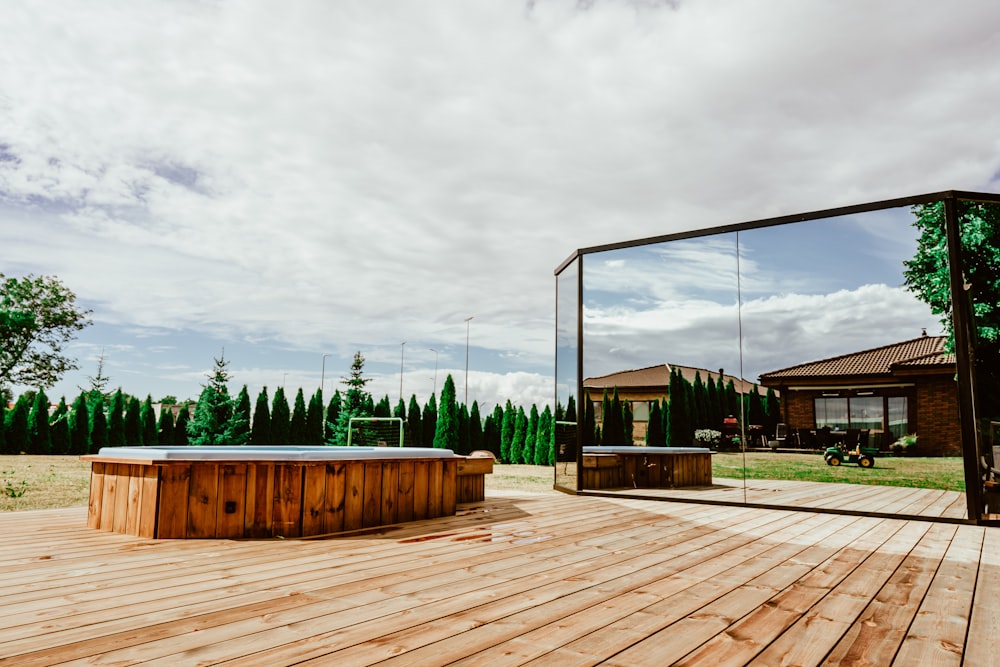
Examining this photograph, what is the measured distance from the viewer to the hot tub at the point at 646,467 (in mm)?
6184

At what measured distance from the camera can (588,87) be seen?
6.22 meters

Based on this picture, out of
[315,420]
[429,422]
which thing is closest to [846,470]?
[429,422]

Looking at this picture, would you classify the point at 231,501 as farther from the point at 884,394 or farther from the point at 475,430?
the point at 475,430

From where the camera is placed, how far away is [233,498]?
Answer: 3.68m

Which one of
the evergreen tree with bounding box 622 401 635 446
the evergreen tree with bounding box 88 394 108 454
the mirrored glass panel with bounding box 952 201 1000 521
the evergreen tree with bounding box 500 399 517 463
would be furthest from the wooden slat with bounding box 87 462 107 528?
the evergreen tree with bounding box 88 394 108 454

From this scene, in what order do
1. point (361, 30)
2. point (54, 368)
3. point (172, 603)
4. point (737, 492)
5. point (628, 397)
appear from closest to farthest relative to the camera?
1. point (172, 603)
2. point (361, 30)
3. point (737, 492)
4. point (628, 397)
5. point (54, 368)

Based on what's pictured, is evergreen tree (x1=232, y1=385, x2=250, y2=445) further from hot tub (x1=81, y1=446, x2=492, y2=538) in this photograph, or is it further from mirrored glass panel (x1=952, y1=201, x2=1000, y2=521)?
mirrored glass panel (x1=952, y1=201, x2=1000, y2=521)

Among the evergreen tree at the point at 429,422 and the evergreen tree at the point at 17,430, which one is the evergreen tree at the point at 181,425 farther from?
the evergreen tree at the point at 429,422

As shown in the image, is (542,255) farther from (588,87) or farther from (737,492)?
(737,492)

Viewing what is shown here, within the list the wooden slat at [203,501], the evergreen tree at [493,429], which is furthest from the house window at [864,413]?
the evergreen tree at [493,429]

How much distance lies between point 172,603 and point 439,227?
839 cm

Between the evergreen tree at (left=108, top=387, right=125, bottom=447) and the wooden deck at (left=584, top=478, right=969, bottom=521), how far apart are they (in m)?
15.0

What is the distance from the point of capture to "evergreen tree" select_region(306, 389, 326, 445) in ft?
54.0

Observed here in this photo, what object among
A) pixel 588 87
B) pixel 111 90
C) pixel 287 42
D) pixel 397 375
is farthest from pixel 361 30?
pixel 397 375
